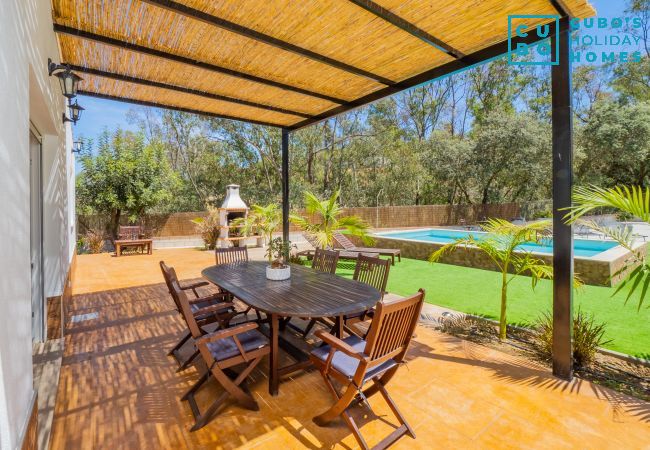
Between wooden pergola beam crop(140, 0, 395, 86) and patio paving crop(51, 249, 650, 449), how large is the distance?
3.29m

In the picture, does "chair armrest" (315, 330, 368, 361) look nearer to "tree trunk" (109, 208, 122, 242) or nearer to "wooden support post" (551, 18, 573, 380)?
"wooden support post" (551, 18, 573, 380)

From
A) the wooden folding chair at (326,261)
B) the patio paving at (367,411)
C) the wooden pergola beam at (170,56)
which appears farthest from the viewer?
the wooden folding chair at (326,261)

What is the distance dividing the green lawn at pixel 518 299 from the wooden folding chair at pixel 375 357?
88.8 inches

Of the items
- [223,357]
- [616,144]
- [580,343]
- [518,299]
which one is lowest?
Result: [518,299]

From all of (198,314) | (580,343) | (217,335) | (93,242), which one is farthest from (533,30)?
(93,242)

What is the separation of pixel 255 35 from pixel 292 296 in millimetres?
2587

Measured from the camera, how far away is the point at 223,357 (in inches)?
99.9

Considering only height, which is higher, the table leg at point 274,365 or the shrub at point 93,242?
the shrub at point 93,242

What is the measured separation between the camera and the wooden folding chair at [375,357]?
2088 millimetres

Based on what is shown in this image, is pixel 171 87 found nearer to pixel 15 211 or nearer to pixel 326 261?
pixel 326 261

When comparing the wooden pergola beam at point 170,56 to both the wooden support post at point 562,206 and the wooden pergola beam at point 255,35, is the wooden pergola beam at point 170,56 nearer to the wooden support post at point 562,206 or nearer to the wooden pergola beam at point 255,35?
the wooden pergola beam at point 255,35

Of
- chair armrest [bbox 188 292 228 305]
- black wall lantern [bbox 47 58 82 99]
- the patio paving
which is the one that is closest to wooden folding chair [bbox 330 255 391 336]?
the patio paving

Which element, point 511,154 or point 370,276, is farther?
point 511,154

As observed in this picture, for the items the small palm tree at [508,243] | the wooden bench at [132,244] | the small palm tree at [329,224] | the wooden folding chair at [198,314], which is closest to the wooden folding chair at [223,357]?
the wooden folding chair at [198,314]
